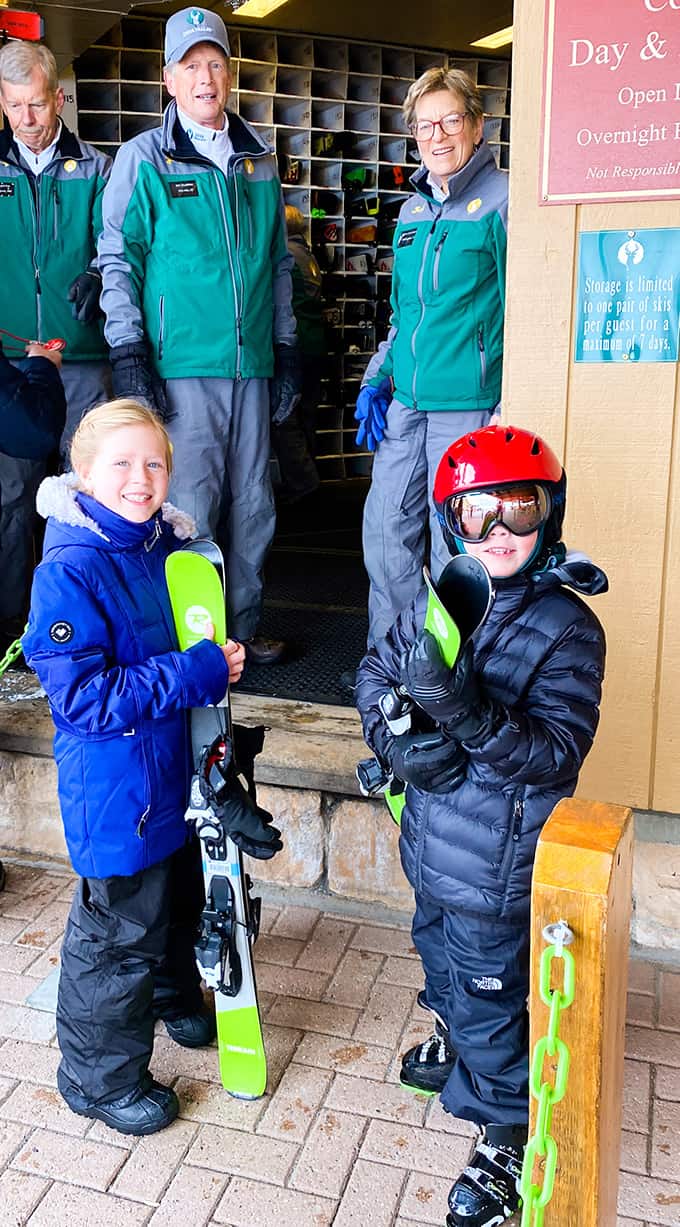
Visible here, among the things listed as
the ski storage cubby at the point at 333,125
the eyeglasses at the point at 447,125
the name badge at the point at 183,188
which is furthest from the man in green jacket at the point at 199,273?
the ski storage cubby at the point at 333,125

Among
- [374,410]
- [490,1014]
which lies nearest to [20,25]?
[374,410]

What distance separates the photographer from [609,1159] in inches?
50.8

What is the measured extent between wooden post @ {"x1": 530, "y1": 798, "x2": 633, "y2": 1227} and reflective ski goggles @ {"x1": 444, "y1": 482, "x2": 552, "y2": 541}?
2.41ft

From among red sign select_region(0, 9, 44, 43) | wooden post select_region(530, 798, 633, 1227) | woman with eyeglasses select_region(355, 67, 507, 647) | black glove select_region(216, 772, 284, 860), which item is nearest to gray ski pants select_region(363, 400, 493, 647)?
woman with eyeglasses select_region(355, 67, 507, 647)

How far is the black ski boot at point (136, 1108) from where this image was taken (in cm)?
219

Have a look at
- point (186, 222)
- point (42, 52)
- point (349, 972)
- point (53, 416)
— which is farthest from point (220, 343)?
point (349, 972)

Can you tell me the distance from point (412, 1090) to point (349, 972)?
464 millimetres

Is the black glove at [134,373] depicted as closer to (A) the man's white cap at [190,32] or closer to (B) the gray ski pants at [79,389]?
(B) the gray ski pants at [79,389]

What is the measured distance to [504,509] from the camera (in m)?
1.90

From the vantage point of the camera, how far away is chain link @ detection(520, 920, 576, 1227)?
1.17 meters

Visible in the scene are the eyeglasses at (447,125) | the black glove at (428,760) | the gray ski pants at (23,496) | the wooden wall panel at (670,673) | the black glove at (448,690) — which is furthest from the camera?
the gray ski pants at (23,496)

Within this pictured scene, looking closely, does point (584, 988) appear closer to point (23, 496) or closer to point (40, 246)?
point (23, 496)

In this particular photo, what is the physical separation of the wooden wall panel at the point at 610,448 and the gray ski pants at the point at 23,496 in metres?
1.63

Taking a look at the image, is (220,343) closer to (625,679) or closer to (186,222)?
(186,222)
